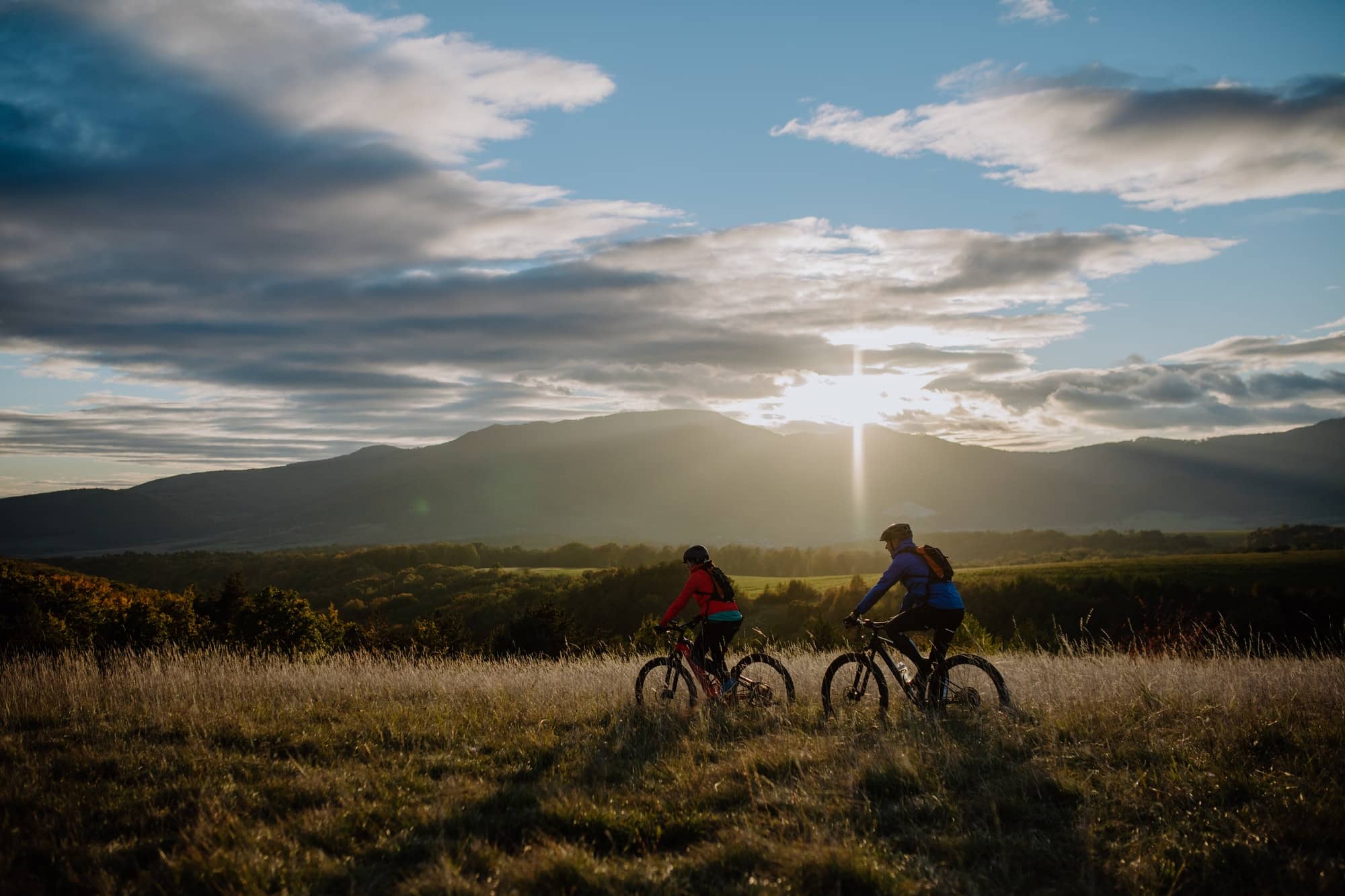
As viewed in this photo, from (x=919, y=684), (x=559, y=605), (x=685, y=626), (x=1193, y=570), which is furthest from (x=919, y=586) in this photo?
(x=1193, y=570)

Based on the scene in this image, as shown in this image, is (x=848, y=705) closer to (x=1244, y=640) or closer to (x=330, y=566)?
(x=1244, y=640)

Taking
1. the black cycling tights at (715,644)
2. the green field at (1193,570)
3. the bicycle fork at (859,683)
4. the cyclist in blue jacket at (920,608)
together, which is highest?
the cyclist in blue jacket at (920,608)

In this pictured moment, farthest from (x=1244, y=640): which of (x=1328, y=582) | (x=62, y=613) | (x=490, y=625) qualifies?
(x=490, y=625)

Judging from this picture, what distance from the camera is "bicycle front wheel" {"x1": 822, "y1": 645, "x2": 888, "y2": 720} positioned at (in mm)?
9102

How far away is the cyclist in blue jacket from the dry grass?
78 centimetres

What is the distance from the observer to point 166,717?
925cm

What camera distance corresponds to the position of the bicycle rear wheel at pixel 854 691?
9102mm

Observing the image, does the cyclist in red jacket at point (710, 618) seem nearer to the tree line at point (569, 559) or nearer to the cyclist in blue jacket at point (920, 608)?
the cyclist in blue jacket at point (920, 608)

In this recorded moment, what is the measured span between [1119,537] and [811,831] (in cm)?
14612

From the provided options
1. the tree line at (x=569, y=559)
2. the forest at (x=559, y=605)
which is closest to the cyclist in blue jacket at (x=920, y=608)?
the forest at (x=559, y=605)

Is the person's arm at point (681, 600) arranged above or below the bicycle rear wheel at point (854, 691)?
above

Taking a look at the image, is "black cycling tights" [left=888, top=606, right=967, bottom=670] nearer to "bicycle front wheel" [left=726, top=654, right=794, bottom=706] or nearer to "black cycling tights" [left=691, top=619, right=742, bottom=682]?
"bicycle front wheel" [left=726, top=654, right=794, bottom=706]

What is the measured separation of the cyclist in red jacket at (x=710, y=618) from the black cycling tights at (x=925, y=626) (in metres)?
1.80

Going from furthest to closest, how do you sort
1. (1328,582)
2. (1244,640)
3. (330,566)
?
(330,566)
(1328,582)
(1244,640)
